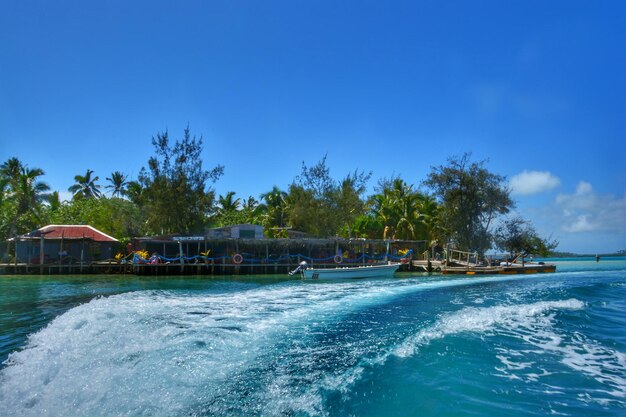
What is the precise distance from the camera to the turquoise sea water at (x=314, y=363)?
17.9 ft

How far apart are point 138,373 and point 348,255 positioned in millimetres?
35888

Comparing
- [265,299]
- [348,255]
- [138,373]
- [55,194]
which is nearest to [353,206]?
[348,255]

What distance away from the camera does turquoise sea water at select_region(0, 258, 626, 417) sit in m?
5.45

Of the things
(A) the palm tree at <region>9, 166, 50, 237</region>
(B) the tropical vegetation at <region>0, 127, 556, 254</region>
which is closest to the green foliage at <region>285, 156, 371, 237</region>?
(B) the tropical vegetation at <region>0, 127, 556, 254</region>

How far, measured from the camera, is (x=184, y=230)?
47.1m

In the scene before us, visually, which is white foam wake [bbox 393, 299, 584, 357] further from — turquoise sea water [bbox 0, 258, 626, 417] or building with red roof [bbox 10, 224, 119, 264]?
building with red roof [bbox 10, 224, 119, 264]

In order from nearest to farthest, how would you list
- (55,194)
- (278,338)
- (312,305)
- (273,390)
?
(273,390) → (278,338) → (312,305) → (55,194)

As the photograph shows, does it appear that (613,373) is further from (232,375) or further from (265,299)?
(265,299)

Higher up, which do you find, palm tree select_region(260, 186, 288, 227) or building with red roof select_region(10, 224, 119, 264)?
palm tree select_region(260, 186, 288, 227)

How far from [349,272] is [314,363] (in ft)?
80.0

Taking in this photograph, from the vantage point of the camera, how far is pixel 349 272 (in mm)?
31453

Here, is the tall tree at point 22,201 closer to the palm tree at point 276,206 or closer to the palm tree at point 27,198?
the palm tree at point 27,198

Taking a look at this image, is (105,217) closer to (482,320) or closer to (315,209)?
(315,209)

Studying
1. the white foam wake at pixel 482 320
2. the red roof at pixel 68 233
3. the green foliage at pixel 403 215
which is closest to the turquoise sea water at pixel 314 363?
the white foam wake at pixel 482 320
